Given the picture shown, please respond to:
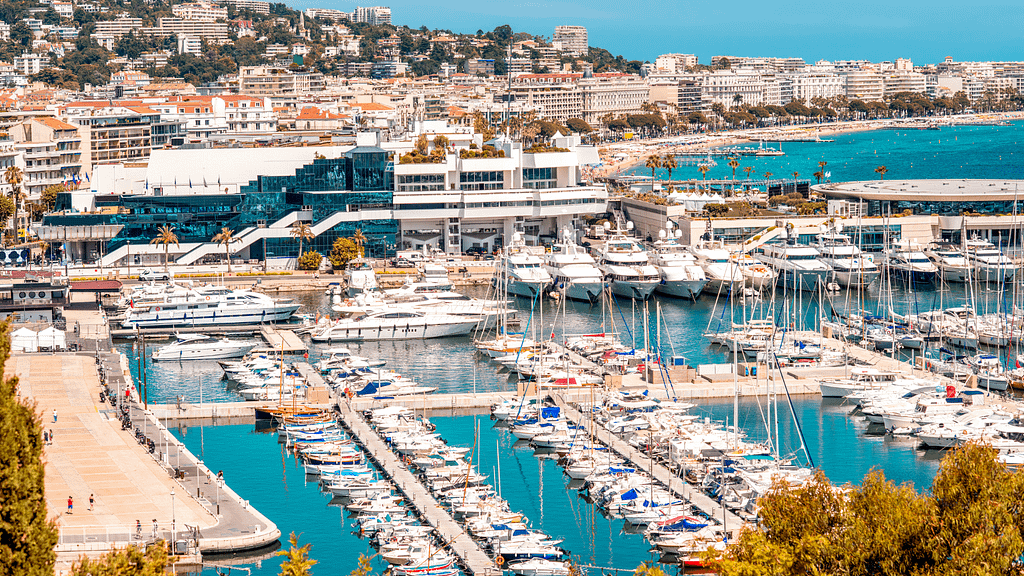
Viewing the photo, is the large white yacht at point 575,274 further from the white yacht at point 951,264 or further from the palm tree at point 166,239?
the palm tree at point 166,239

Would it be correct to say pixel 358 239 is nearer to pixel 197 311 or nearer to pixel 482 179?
pixel 482 179

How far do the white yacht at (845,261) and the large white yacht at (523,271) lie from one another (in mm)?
12090

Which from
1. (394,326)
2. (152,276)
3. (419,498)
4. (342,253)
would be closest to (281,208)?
(342,253)

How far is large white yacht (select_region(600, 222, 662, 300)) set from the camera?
211 feet

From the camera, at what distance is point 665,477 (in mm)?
35250

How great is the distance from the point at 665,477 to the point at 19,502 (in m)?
20.2

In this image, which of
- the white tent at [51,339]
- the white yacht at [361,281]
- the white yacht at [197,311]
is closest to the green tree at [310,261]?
the white yacht at [361,281]

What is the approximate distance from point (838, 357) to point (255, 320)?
2194cm

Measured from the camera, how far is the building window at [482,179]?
73.4 m

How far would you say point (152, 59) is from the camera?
19112cm

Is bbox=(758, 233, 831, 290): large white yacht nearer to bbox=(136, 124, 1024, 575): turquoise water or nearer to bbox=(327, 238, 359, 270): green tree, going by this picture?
bbox=(136, 124, 1024, 575): turquoise water

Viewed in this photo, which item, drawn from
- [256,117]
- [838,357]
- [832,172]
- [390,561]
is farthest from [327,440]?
[832,172]

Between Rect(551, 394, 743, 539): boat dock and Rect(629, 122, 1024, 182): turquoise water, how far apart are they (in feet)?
300

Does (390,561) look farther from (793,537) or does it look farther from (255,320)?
(255,320)
